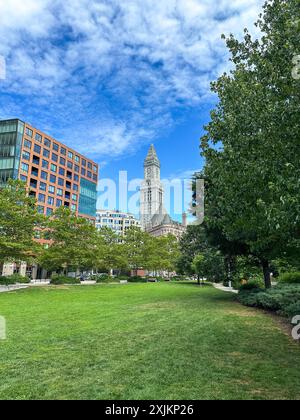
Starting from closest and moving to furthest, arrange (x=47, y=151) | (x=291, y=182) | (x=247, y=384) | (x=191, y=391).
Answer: (x=191, y=391) → (x=247, y=384) → (x=291, y=182) → (x=47, y=151)

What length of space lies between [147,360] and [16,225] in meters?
30.0

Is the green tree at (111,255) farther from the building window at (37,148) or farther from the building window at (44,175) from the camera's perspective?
the building window at (37,148)

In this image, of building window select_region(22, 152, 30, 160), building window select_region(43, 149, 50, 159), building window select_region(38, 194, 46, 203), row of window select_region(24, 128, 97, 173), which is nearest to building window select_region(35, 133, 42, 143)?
row of window select_region(24, 128, 97, 173)

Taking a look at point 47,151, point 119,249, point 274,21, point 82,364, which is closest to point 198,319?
point 82,364

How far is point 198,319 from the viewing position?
47.0 ft

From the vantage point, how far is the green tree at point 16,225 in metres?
33.5

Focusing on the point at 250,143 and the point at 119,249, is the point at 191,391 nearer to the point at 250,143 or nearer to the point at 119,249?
the point at 250,143

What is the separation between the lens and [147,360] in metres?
7.72

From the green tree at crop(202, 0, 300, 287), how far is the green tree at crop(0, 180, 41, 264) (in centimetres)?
2754

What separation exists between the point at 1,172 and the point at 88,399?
82.3 m

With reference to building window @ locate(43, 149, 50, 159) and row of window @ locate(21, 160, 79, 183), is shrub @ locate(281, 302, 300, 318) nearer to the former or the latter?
row of window @ locate(21, 160, 79, 183)

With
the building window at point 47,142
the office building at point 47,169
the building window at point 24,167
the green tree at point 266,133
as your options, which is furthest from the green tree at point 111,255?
the green tree at point 266,133

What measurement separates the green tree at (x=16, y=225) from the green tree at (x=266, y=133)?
27539 mm

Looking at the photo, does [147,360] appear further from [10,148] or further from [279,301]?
[10,148]
